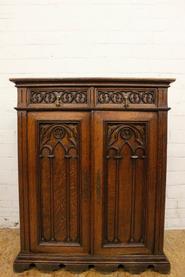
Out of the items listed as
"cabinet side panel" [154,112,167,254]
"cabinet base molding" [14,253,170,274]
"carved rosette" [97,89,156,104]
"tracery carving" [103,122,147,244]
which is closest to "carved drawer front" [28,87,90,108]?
"carved rosette" [97,89,156,104]

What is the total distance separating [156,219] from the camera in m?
1.86

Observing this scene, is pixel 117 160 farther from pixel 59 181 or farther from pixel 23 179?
pixel 23 179

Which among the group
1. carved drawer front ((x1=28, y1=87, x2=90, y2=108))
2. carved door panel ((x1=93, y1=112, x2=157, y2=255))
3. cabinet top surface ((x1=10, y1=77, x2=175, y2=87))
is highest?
cabinet top surface ((x1=10, y1=77, x2=175, y2=87))

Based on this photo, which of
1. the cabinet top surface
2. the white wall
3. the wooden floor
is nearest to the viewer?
the cabinet top surface

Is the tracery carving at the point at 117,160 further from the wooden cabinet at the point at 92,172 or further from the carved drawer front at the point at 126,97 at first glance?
the carved drawer front at the point at 126,97

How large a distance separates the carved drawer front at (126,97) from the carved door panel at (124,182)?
6cm

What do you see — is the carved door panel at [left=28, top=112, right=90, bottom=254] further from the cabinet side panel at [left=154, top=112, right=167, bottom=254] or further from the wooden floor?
the cabinet side panel at [left=154, top=112, right=167, bottom=254]

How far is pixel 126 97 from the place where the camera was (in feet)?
5.88

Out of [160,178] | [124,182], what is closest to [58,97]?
[124,182]

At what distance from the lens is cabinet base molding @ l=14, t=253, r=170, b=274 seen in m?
1.88

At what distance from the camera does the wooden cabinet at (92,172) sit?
5.89 feet
